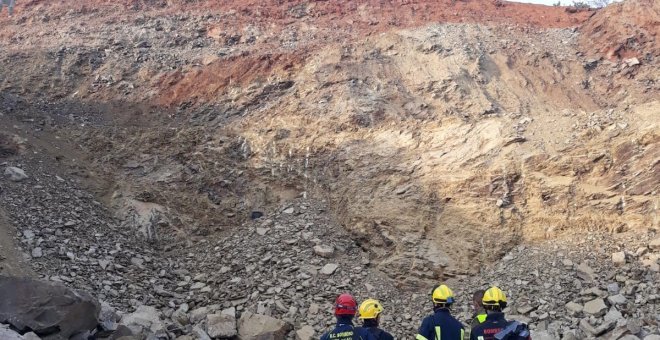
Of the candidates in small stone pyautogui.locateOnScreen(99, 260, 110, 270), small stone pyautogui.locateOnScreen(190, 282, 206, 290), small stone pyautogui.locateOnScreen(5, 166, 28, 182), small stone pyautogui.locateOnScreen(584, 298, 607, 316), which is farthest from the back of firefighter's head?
small stone pyautogui.locateOnScreen(5, 166, 28, 182)

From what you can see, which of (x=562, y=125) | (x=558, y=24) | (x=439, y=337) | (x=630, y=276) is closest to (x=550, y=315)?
(x=630, y=276)

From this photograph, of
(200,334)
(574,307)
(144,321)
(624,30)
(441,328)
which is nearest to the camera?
(441,328)

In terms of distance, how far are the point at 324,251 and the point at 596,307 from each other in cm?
399

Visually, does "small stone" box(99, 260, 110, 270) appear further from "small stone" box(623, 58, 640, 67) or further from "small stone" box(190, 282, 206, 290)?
"small stone" box(623, 58, 640, 67)

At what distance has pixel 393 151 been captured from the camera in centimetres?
1102

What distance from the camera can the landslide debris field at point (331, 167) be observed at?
7961 millimetres

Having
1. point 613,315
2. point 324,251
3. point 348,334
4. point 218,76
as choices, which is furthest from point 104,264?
point 613,315

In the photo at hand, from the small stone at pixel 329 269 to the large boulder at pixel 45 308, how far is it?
132 inches

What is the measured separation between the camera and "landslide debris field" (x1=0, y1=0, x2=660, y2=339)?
7.96 meters

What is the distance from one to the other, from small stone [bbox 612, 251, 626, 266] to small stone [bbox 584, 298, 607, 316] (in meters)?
0.78

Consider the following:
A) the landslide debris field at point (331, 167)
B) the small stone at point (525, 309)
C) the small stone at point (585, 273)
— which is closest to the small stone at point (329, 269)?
the landslide debris field at point (331, 167)

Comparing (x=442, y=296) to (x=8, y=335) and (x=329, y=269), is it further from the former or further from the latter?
(x=8, y=335)

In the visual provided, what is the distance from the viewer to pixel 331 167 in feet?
36.5

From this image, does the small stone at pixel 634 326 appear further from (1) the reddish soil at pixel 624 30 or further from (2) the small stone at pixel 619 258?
(1) the reddish soil at pixel 624 30
